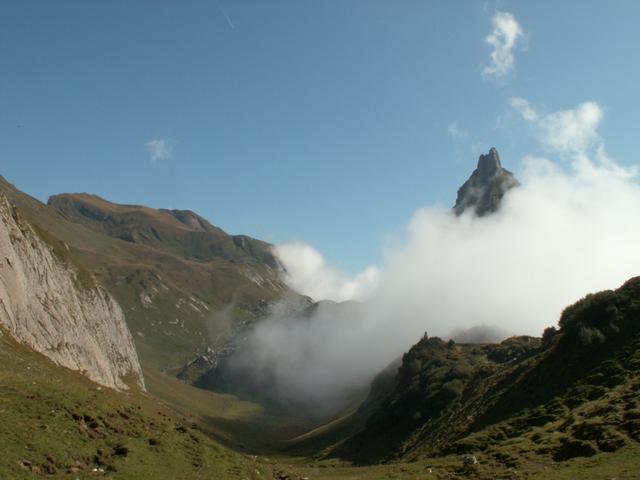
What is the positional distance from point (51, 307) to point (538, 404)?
95.7m

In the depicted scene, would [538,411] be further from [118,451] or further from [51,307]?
[51,307]

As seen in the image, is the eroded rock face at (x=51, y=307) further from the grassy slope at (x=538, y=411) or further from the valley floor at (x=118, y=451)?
the grassy slope at (x=538, y=411)

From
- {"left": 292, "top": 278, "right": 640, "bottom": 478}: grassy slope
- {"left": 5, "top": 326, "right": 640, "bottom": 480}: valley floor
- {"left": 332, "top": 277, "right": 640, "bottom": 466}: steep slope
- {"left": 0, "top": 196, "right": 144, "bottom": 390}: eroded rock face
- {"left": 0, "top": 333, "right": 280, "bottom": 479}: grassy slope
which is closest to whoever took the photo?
{"left": 0, "top": 333, "right": 280, "bottom": 479}: grassy slope

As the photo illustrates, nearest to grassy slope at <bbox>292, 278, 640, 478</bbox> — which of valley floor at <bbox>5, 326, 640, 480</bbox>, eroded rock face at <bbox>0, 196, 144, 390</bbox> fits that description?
valley floor at <bbox>5, 326, 640, 480</bbox>

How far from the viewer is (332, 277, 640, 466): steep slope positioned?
140 feet

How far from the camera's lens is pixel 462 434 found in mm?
66250

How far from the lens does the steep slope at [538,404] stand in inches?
1681

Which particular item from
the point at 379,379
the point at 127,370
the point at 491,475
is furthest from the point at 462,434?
the point at 127,370

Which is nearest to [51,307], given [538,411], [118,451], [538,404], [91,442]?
[91,442]

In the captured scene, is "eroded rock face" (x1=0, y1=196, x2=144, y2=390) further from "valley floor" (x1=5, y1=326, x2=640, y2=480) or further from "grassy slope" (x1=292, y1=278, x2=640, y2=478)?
"grassy slope" (x1=292, y1=278, x2=640, y2=478)

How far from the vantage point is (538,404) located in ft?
192

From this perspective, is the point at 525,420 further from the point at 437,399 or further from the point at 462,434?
the point at 437,399

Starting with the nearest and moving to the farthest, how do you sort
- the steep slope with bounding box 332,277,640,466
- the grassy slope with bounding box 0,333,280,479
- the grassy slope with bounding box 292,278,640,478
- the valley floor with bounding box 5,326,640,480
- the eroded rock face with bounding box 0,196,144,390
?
the grassy slope with bounding box 0,333,280,479 → the valley floor with bounding box 5,326,640,480 → the grassy slope with bounding box 292,278,640,478 → the steep slope with bounding box 332,277,640,466 → the eroded rock face with bounding box 0,196,144,390

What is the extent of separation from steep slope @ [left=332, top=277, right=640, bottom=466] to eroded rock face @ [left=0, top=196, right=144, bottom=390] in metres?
60.4
